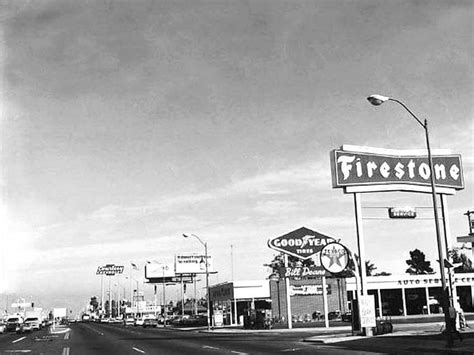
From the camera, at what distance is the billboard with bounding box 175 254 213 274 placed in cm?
12731

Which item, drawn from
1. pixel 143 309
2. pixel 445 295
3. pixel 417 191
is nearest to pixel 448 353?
pixel 445 295

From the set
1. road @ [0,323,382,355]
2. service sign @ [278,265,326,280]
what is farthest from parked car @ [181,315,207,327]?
road @ [0,323,382,355]

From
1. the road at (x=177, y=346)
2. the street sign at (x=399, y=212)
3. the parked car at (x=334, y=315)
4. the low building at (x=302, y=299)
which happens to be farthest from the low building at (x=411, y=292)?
the road at (x=177, y=346)

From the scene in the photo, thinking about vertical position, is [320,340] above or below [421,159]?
below

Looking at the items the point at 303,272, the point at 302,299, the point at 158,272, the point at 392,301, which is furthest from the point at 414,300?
the point at 158,272

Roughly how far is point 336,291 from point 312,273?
1017 inches

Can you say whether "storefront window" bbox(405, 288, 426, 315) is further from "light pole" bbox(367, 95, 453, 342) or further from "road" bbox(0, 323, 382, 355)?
"light pole" bbox(367, 95, 453, 342)

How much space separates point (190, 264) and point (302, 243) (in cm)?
8080

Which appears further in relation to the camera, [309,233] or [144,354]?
[309,233]

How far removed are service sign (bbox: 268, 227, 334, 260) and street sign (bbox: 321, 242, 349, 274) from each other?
10341 mm

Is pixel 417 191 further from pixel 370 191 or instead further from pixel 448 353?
pixel 448 353

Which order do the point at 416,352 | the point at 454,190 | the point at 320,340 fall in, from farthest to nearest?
1. the point at 454,190
2. the point at 320,340
3. the point at 416,352

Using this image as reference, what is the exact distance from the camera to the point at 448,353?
21.5 metres

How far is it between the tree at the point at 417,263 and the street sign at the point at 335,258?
4301 inches
